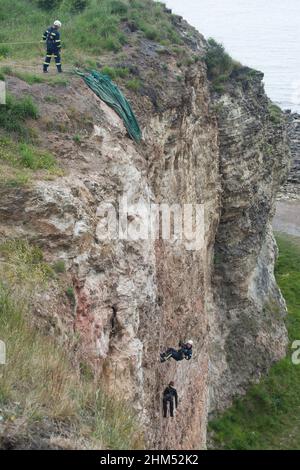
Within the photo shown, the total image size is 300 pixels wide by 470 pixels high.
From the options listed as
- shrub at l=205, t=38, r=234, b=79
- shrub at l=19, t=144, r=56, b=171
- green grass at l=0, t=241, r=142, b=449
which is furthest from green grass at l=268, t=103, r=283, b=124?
green grass at l=0, t=241, r=142, b=449

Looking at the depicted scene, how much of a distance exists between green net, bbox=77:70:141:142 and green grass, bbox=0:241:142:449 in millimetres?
6154

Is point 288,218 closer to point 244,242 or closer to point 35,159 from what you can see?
point 244,242

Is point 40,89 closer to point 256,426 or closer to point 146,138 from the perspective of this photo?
point 146,138

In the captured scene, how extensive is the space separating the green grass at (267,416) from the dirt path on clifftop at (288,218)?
602 inches

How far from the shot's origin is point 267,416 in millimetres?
21578

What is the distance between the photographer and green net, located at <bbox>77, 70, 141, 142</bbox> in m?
13.5

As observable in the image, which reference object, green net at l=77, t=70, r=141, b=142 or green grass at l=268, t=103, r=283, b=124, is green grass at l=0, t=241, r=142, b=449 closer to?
green net at l=77, t=70, r=141, b=142

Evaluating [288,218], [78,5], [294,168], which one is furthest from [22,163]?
[294,168]

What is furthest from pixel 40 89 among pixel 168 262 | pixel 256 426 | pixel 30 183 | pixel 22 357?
pixel 256 426

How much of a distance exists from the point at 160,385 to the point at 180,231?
460cm

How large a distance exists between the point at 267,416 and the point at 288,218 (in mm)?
22772

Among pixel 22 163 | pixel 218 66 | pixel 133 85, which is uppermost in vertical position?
pixel 218 66

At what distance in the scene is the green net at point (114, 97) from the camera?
44.3 feet

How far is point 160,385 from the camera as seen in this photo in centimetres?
1274
